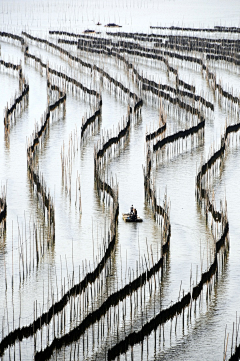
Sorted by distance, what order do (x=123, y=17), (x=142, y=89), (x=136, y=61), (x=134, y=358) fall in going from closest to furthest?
(x=134, y=358) → (x=142, y=89) → (x=136, y=61) → (x=123, y=17)

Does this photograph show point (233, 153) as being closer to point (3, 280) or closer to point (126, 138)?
point (126, 138)

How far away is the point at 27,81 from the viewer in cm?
2941

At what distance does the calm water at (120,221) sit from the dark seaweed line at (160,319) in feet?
0.82

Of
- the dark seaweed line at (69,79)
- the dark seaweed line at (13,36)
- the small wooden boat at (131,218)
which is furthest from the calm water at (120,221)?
the dark seaweed line at (13,36)

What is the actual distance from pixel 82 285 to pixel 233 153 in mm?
9903

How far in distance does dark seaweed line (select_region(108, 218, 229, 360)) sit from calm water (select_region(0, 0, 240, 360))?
0.25 metres

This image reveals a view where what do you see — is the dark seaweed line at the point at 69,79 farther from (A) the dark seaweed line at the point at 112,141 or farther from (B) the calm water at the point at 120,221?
(A) the dark seaweed line at the point at 112,141

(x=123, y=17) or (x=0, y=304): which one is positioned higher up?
(x=123, y=17)

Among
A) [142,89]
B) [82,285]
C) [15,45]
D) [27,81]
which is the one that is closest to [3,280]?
[82,285]

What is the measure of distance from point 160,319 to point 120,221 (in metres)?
4.61

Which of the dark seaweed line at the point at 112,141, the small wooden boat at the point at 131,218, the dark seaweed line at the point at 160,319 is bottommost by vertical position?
the dark seaweed line at the point at 160,319

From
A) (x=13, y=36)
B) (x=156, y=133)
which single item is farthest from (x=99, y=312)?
(x=13, y=36)

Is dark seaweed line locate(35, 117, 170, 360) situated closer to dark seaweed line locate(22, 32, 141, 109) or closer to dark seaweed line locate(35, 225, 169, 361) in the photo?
dark seaweed line locate(35, 225, 169, 361)

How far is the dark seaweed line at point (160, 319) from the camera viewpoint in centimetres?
952
